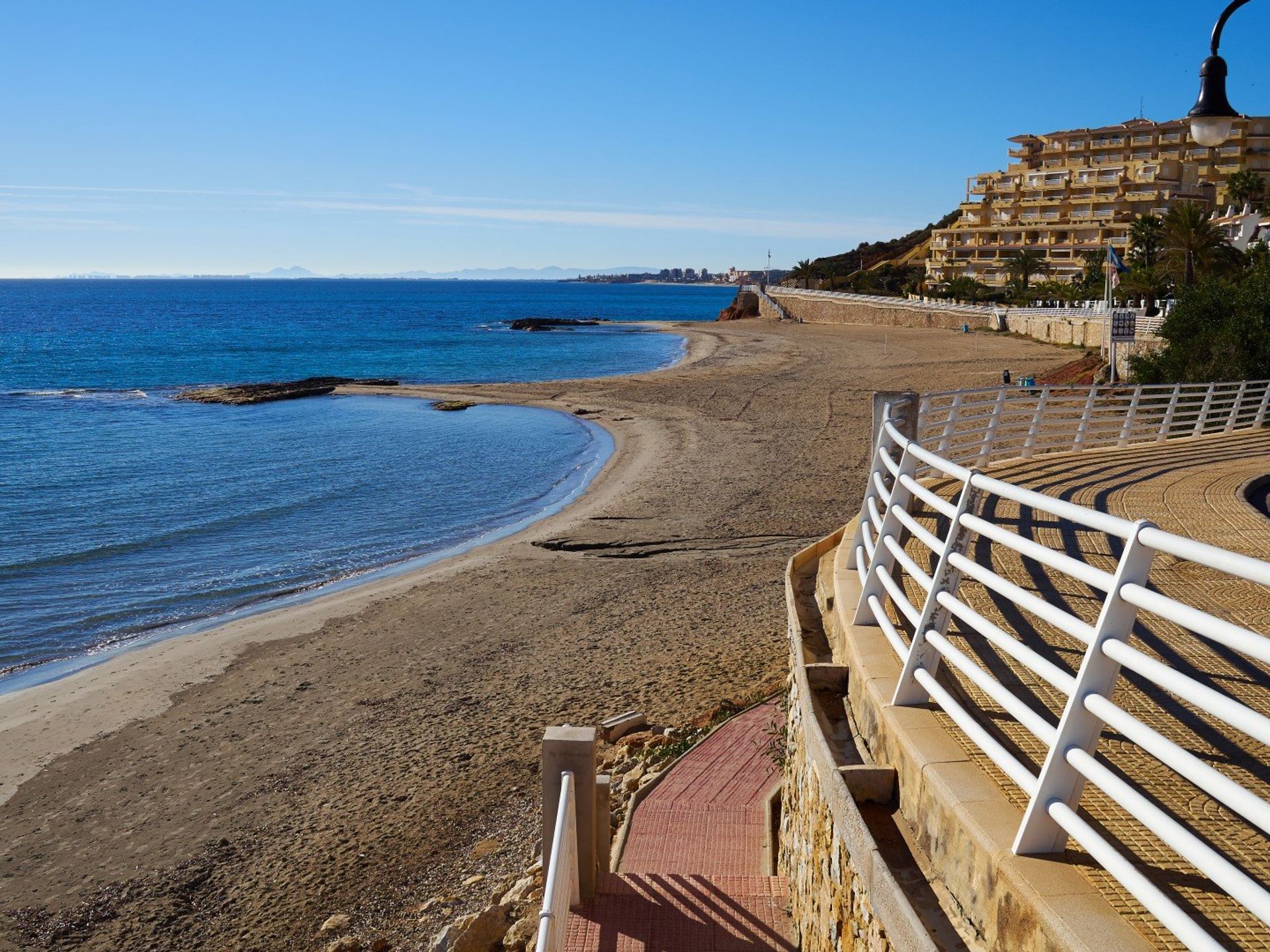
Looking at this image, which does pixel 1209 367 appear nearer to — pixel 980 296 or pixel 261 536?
pixel 261 536

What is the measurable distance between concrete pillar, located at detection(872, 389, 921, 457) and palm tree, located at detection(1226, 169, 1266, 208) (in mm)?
81566

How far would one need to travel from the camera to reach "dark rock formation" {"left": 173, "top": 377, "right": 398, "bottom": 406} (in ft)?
157

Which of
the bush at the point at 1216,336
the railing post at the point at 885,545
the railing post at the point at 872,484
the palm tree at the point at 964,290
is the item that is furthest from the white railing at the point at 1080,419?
the palm tree at the point at 964,290

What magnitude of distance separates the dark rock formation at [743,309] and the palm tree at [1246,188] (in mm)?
53419

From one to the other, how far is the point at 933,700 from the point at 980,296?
85.4m

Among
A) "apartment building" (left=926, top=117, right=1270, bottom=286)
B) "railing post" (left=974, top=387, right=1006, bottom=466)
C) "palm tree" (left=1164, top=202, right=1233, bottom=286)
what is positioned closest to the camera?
"railing post" (left=974, top=387, right=1006, bottom=466)

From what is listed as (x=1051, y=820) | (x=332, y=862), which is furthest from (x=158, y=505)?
(x=1051, y=820)

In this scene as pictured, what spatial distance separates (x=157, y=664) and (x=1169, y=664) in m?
12.8

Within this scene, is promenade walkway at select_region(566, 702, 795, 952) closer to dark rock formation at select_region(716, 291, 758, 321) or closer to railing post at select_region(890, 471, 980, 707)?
railing post at select_region(890, 471, 980, 707)

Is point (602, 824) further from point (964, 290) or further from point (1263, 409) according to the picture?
point (964, 290)

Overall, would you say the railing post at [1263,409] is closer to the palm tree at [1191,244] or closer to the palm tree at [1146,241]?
the palm tree at [1191,244]

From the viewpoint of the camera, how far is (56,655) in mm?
14359

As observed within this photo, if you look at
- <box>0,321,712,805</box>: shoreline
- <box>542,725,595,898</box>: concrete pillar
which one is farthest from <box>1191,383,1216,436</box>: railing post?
<box>542,725,595,898</box>: concrete pillar

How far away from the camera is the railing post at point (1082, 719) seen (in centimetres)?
261
